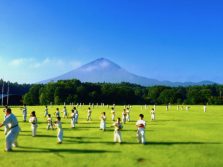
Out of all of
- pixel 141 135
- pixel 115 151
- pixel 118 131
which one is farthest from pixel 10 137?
pixel 141 135

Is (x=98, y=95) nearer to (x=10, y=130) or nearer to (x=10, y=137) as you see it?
(x=10, y=130)

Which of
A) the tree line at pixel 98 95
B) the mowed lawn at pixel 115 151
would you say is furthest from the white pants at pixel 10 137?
the tree line at pixel 98 95

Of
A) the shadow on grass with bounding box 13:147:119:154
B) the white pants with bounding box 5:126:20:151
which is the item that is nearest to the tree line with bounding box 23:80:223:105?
the shadow on grass with bounding box 13:147:119:154

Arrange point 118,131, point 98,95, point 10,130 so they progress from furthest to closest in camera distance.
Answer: point 98,95
point 118,131
point 10,130

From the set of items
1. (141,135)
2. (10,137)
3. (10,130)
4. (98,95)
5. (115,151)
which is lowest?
(115,151)

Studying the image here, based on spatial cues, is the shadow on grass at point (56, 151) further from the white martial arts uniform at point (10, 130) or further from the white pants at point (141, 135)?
the white pants at point (141, 135)

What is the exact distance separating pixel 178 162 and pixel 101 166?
4.59 metres

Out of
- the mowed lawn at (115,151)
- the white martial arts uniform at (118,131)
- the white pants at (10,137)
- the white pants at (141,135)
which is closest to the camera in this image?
the mowed lawn at (115,151)

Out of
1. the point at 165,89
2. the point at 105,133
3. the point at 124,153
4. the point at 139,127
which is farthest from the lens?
the point at 165,89

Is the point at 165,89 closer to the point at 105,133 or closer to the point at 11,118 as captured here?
the point at 105,133

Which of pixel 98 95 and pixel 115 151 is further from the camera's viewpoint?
pixel 98 95

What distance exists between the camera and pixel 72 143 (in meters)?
25.7

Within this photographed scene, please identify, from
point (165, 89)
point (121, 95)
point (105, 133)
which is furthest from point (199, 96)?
point (105, 133)

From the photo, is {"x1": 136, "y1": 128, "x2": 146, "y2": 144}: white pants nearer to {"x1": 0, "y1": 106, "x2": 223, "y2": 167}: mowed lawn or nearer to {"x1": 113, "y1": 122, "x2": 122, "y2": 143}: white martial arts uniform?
{"x1": 0, "y1": 106, "x2": 223, "y2": 167}: mowed lawn
